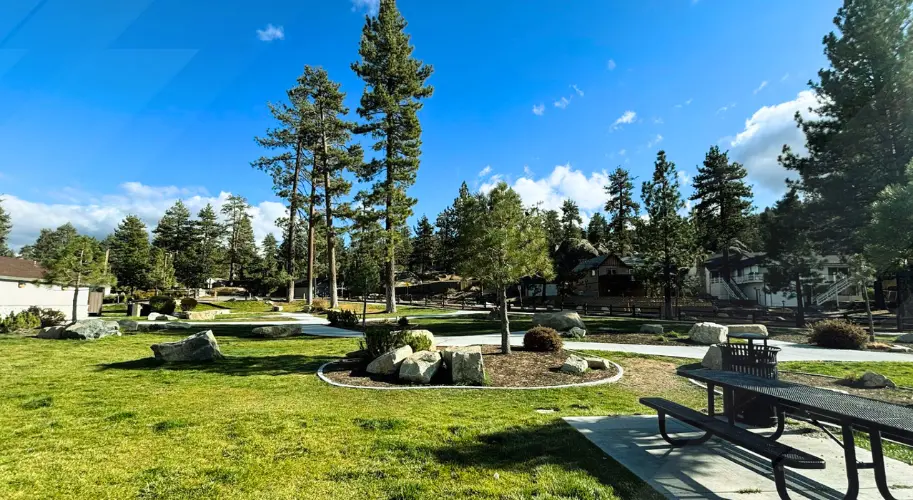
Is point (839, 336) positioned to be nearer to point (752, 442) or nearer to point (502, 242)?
point (502, 242)

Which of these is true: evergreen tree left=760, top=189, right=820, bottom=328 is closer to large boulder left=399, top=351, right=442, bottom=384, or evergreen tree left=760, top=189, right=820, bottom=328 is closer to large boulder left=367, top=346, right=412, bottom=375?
large boulder left=399, top=351, right=442, bottom=384

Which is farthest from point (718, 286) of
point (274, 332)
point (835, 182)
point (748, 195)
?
point (274, 332)

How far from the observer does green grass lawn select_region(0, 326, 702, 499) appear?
383cm

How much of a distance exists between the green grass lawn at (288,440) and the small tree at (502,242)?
3919 mm

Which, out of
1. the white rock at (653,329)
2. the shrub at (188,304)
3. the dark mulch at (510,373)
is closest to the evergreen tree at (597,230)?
the white rock at (653,329)

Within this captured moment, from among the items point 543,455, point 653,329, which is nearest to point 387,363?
point 543,455

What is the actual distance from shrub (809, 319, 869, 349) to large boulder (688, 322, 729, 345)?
327 centimetres

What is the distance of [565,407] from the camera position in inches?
273

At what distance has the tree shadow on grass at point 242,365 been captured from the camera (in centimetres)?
993

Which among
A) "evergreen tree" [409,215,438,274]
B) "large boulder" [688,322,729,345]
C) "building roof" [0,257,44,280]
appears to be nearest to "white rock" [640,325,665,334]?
"large boulder" [688,322,729,345]

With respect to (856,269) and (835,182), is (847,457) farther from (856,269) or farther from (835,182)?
(835,182)

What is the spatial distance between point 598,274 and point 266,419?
156ft

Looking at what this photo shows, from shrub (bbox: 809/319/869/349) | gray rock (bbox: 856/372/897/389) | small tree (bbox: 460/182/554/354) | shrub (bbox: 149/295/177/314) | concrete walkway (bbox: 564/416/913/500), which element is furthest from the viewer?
shrub (bbox: 149/295/177/314)

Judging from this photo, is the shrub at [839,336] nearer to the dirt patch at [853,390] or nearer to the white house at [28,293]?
the dirt patch at [853,390]
